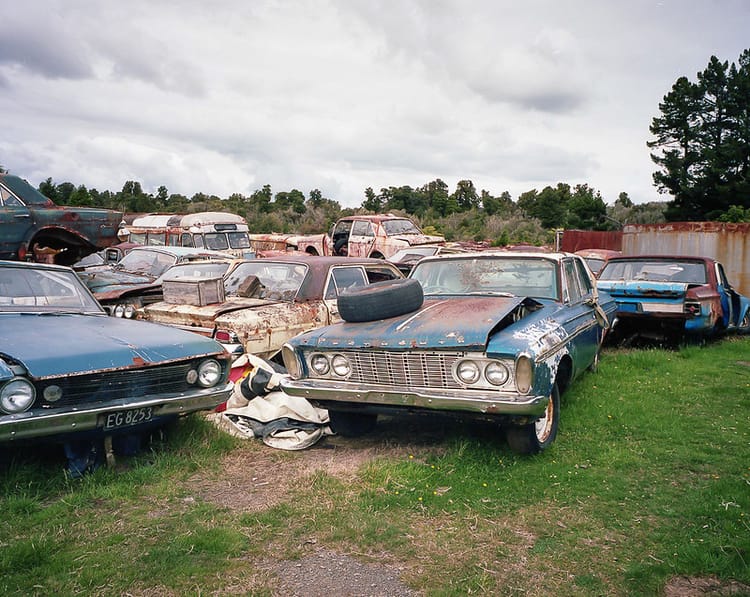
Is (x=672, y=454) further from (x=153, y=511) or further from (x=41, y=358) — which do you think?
(x=41, y=358)

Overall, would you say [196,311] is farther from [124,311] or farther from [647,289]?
[647,289]

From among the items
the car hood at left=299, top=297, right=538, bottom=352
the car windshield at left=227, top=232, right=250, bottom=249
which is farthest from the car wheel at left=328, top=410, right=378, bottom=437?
the car windshield at left=227, top=232, right=250, bottom=249

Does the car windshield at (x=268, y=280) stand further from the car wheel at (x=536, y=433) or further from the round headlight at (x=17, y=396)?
the round headlight at (x=17, y=396)

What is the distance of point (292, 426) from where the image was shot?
17.6 feet

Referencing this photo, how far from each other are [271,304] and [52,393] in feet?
10.3

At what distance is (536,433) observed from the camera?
4676mm

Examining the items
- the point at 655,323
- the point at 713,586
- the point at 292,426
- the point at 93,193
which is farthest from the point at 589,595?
the point at 93,193

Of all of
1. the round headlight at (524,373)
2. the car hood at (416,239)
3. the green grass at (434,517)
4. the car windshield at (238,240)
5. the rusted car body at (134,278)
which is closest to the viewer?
the green grass at (434,517)

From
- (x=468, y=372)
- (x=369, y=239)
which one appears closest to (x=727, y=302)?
(x=468, y=372)

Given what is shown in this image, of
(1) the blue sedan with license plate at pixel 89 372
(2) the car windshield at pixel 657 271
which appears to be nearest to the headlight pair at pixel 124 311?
(1) the blue sedan with license plate at pixel 89 372

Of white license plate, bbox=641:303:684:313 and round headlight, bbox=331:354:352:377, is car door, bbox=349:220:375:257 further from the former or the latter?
round headlight, bbox=331:354:352:377

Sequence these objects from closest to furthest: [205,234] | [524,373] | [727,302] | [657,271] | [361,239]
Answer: [524,373] → [727,302] → [657,271] → [205,234] → [361,239]

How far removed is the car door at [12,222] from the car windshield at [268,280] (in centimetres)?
443

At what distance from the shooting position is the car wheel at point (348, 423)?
5344mm
